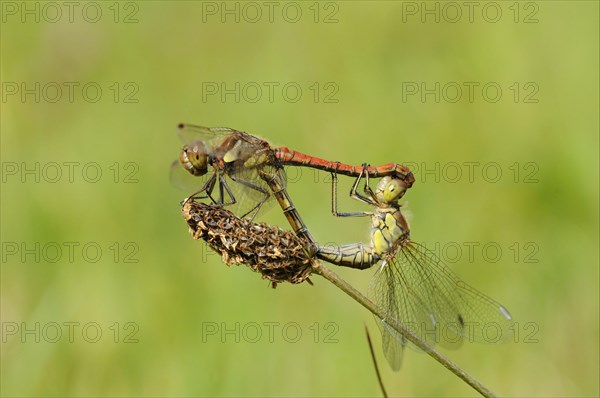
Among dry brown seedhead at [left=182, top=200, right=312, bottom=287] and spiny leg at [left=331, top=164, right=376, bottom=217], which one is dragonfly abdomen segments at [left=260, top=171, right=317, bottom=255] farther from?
spiny leg at [left=331, top=164, right=376, bottom=217]

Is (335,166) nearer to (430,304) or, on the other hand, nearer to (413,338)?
(430,304)

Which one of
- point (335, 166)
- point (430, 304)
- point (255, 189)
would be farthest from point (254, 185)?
point (430, 304)

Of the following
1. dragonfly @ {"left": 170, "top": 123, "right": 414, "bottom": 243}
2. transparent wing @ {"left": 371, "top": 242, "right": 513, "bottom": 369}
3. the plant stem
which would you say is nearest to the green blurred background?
transparent wing @ {"left": 371, "top": 242, "right": 513, "bottom": 369}

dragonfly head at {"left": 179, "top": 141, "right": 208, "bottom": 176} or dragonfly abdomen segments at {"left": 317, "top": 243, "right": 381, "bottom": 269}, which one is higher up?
dragonfly head at {"left": 179, "top": 141, "right": 208, "bottom": 176}

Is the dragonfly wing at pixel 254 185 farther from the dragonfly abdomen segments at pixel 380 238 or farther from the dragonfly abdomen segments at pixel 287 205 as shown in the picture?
the dragonfly abdomen segments at pixel 380 238

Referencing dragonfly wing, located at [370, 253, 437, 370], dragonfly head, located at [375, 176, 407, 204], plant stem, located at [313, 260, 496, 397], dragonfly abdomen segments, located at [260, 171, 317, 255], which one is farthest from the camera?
dragonfly wing, located at [370, 253, 437, 370]

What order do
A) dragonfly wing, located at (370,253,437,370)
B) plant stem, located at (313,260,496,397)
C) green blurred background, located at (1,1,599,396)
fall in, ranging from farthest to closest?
green blurred background, located at (1,1,599,396) < dragonfly wing, located at (370,253,437,370) < plant stem, located at (313,260,496,397)
